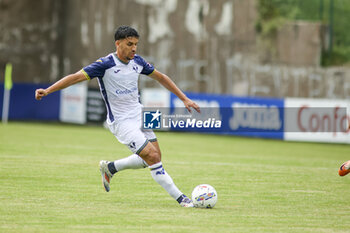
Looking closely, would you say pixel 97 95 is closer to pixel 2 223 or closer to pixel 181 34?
pixel 181 34

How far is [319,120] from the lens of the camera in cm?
2202

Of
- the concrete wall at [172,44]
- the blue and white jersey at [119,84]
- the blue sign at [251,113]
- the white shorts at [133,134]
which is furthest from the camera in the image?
the concrete wall at [172,44]

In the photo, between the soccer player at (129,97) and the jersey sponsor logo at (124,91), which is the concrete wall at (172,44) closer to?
the soccer player at (129,97)

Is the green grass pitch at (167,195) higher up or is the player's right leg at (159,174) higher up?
the player's right leg at (159,174)

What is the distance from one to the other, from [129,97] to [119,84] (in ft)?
0.80

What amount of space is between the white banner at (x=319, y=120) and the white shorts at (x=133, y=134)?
12.1 meters

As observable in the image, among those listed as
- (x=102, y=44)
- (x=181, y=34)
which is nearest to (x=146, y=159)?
(x=181, y=34)

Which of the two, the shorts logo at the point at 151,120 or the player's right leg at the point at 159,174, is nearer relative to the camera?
the player's right leg at the point at 159,174

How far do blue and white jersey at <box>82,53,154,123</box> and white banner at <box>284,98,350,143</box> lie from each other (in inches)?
479

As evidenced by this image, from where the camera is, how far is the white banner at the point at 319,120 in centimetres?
2138

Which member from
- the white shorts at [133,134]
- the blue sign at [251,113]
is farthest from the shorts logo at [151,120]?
the blue sign at [251,113]

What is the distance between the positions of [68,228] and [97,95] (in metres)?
22.0

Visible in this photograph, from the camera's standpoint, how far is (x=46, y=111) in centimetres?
3219

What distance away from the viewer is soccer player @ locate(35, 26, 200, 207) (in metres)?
8.77
